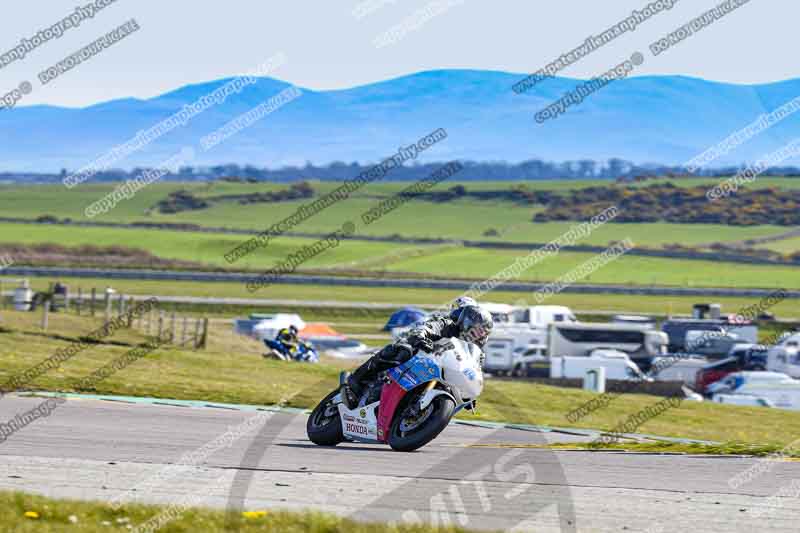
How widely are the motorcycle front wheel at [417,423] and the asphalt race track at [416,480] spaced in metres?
0.18

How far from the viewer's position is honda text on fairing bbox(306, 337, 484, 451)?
13289 mm

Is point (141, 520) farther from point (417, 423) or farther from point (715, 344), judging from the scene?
point (715, 344)

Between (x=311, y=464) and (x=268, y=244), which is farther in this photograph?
(x=268, y=244)

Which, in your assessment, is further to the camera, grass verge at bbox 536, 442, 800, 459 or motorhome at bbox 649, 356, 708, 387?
motorhome at bbox 649, 356, 708, 387

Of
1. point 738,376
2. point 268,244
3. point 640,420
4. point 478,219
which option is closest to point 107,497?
point 640,420

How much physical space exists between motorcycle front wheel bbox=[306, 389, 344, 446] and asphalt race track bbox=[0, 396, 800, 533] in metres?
0.19

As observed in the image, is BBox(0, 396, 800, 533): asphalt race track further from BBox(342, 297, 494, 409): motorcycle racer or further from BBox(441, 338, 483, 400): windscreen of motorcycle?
BBox(342, 297, 494, 409): motorcycle racer

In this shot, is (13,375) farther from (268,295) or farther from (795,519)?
(268,295)

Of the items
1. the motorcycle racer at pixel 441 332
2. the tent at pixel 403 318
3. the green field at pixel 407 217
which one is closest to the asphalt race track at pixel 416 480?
the motorcycle racer at pixel 441 332

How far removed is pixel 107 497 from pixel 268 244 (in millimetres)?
113356

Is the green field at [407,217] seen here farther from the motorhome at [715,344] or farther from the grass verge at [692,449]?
the grass verge at [692,449]

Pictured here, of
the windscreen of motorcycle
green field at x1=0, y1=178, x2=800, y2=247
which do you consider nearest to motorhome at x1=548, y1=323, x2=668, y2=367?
the windscreen of motorcycle

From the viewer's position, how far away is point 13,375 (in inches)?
906

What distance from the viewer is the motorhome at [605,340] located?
49.6 m
